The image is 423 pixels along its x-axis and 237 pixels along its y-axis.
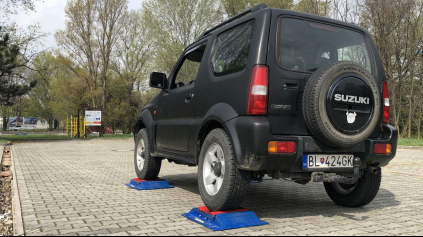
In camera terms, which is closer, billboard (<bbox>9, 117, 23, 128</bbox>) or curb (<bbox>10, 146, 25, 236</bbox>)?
curb (<bbox>10, 146, 25, 236</bbox>)

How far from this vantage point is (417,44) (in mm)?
26781

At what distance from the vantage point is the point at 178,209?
472cm

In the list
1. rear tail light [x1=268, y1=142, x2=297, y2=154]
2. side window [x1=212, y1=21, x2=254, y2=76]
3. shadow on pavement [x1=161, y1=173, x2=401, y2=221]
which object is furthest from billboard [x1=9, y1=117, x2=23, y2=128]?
rear tail light [x1=268, y1=142, x2=297, y2=154]

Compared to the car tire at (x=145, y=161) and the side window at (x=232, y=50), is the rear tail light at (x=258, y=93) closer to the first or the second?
the side window at (x=232, y=50)

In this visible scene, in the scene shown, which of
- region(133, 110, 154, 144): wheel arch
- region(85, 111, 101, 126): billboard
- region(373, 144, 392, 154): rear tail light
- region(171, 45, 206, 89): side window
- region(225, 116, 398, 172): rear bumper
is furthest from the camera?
region(85, 111, 101, 126): billboard

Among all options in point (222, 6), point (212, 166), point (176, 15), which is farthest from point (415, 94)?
point (212, 166)

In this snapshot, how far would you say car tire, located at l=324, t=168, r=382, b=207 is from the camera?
4641 millimetres

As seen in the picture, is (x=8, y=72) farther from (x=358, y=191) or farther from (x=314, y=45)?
(x=358, y=191)

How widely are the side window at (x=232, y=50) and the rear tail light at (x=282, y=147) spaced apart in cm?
89

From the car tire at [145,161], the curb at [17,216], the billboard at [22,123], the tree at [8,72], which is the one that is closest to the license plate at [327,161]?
the curb at [17,216]

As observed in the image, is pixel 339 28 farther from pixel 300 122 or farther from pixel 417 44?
pixel 417 44

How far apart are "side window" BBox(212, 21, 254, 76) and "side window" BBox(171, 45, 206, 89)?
0.54 metres

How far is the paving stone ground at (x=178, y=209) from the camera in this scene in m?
3.75

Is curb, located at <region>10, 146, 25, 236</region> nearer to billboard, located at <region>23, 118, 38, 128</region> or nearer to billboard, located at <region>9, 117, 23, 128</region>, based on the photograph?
billboard, located at <region>9, 117, 23, 128</region>
